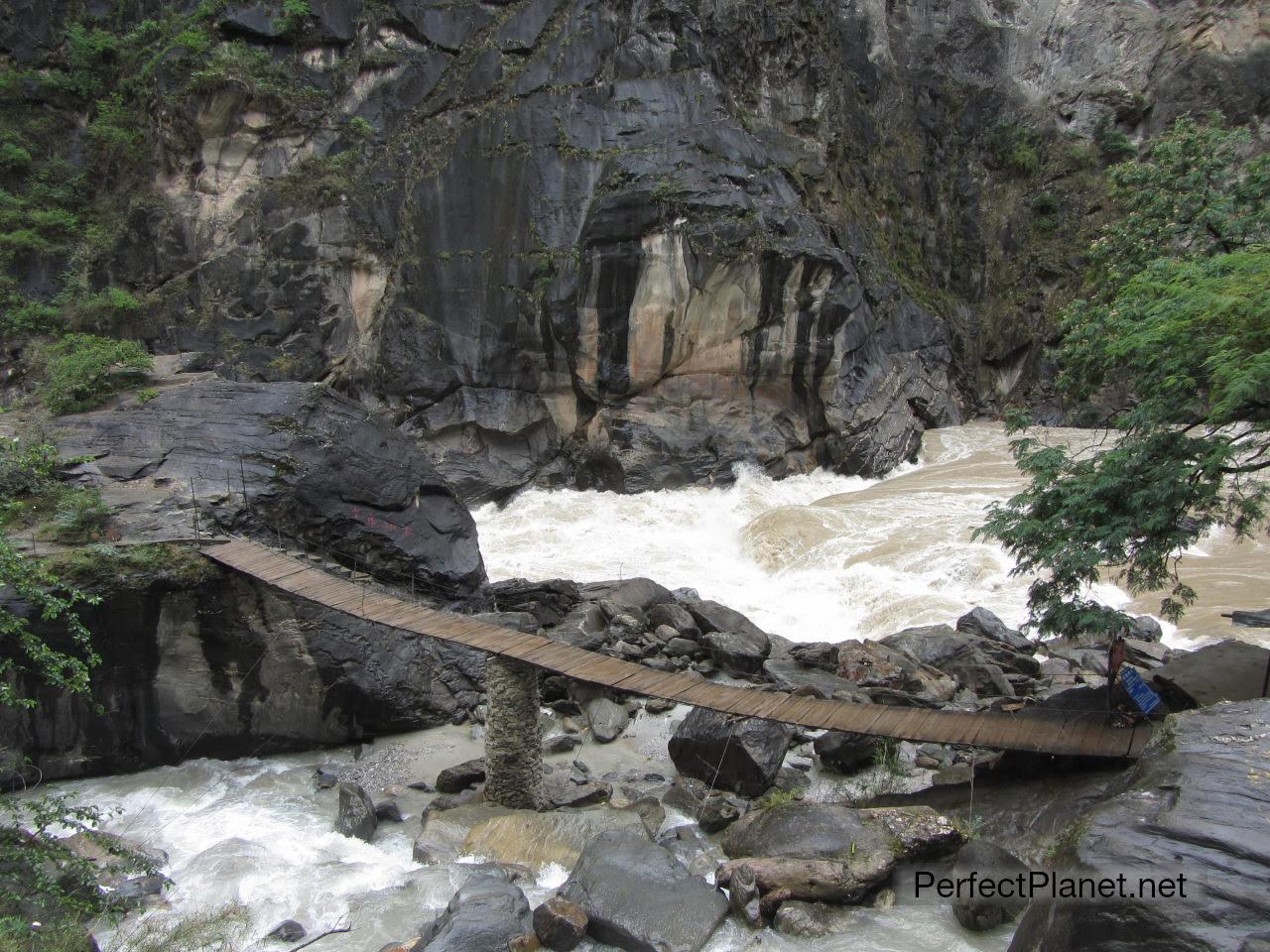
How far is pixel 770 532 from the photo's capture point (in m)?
17.6

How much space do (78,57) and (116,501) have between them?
2157 centimetres

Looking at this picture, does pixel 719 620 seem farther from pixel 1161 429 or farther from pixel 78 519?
pixel 78 519

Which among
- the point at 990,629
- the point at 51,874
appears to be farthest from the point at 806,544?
the point at 51,874

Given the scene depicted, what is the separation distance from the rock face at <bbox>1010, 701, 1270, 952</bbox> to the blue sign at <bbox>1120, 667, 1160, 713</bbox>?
130cm

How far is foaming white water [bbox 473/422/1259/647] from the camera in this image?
47.2 feet

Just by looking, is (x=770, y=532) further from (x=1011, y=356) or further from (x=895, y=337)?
(x=1011, y=356)

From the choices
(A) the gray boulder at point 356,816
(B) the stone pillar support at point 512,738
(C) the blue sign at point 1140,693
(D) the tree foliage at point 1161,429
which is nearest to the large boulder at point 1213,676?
(C) the blue sign at point 1140,693

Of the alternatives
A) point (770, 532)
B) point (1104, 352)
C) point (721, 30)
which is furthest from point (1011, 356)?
point (1104, 352)

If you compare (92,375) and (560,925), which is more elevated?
(92,375)

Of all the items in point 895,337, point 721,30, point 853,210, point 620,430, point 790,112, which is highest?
point 721,30

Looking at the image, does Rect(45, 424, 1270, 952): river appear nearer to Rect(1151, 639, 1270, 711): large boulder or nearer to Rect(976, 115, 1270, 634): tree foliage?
Rect(976, 115, 1270, 634): tree foliage

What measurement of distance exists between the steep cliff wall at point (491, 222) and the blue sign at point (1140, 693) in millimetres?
14752

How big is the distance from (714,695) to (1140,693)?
3.82 meters

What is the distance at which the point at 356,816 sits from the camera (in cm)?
777
